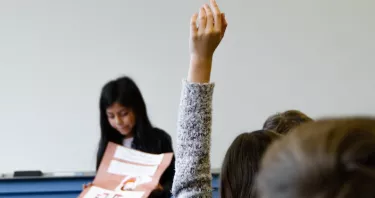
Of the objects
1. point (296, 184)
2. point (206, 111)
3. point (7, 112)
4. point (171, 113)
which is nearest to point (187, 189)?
point (206, 111)

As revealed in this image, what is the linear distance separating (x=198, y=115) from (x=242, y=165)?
11cm

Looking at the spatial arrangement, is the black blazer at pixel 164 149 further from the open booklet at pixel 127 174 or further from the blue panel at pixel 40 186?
the blue panel at pixel 40 186

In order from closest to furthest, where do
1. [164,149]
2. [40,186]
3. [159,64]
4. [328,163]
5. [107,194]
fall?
[328,163], [107,194], [164,149], [40,186], [159,64]

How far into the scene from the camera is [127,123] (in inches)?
76.6

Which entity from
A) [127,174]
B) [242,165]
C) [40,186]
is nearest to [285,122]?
[242,165]

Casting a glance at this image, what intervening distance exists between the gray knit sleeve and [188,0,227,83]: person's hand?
2cm

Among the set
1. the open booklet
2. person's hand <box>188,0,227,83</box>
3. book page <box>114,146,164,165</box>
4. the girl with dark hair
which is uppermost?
person's hand <box>188,0,227,83</box>

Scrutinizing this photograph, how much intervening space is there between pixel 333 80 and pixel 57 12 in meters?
1.52

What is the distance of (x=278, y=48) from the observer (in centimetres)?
264

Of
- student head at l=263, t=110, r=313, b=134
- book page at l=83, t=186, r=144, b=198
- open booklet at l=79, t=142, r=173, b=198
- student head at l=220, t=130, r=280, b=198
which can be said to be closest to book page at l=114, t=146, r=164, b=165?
open booklet at l=79, t=142, r=173, b=198

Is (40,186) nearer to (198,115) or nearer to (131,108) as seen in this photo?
(131,108)

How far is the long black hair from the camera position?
193cm

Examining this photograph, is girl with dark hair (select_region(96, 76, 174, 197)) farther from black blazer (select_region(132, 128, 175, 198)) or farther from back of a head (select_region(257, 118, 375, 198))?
back of a head (select_region(257, 118, 375, 198))

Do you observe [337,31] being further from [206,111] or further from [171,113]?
[206,111]
